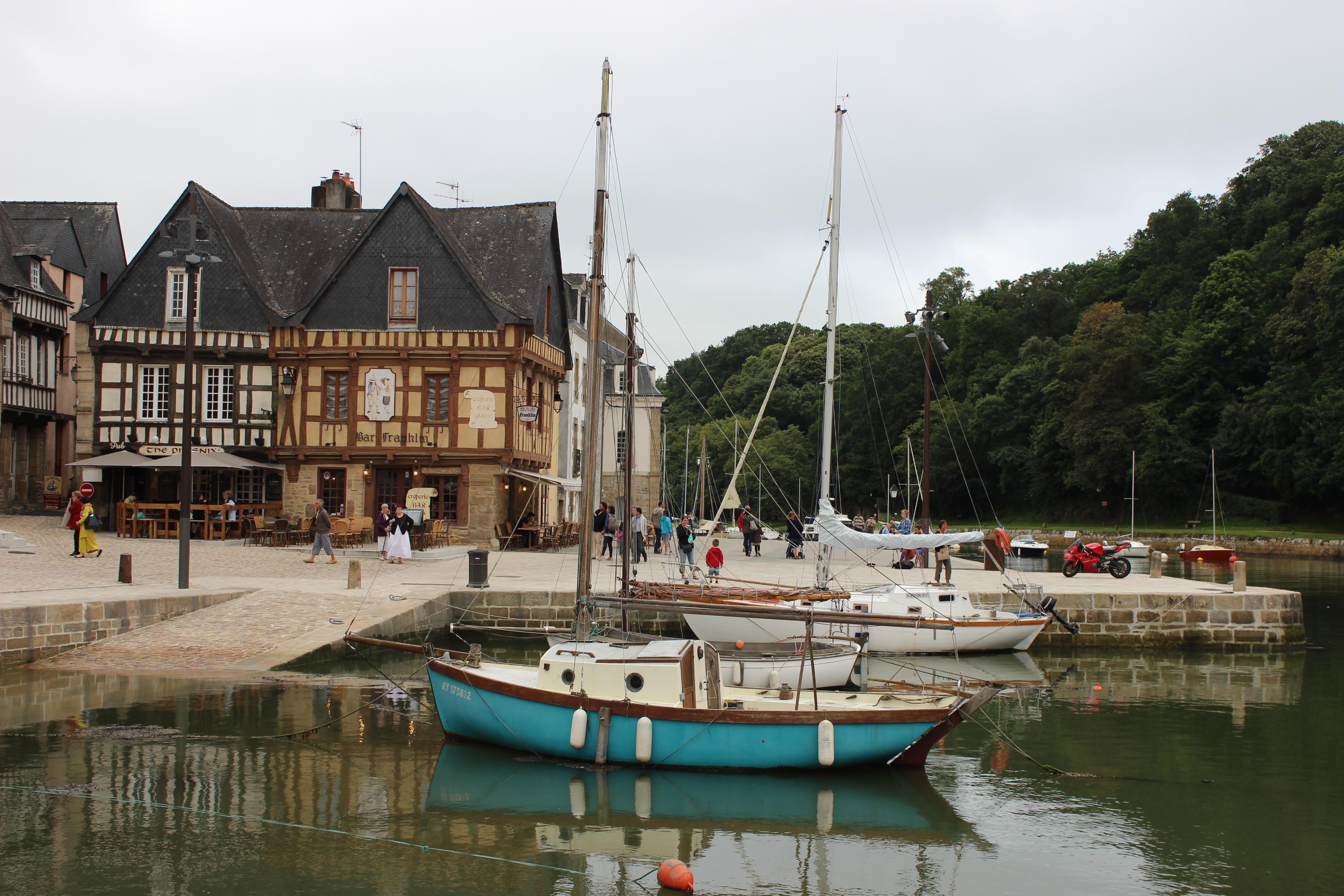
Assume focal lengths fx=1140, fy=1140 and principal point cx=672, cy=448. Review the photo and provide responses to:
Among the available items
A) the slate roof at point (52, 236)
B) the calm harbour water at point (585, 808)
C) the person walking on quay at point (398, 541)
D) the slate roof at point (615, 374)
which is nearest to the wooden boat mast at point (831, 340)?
the calm harbour water at point (585, 808)

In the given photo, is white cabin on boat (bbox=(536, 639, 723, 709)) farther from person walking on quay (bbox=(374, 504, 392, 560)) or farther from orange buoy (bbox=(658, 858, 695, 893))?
person walking on quay (bbox=(374, 504, 392, 560))

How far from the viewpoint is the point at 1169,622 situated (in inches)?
856

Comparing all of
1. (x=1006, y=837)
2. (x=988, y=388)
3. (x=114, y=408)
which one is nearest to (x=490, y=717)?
(x=1006, y=837)

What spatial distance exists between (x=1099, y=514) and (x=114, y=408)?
59.5 metres

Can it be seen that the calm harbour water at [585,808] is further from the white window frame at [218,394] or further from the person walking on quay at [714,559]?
the white window frame at [218,394]

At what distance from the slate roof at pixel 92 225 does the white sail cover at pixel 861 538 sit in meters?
30.8

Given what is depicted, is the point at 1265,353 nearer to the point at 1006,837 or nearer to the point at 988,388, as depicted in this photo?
the point at 988,388

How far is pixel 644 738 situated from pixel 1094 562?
17.4 metres

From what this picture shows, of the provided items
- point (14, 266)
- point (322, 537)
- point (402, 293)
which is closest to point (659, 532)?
point (402, 293)

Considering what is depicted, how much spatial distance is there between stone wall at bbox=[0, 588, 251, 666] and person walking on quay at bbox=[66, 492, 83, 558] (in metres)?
7.01

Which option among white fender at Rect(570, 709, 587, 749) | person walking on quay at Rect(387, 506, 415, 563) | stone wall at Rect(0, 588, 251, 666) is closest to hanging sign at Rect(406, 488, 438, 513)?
person walking on quay at Rect(387, 506, 415, 563)

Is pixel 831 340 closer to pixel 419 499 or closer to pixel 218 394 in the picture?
pixel 419 499

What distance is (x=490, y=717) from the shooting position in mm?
12742

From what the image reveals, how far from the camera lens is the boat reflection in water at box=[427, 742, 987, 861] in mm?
10336
